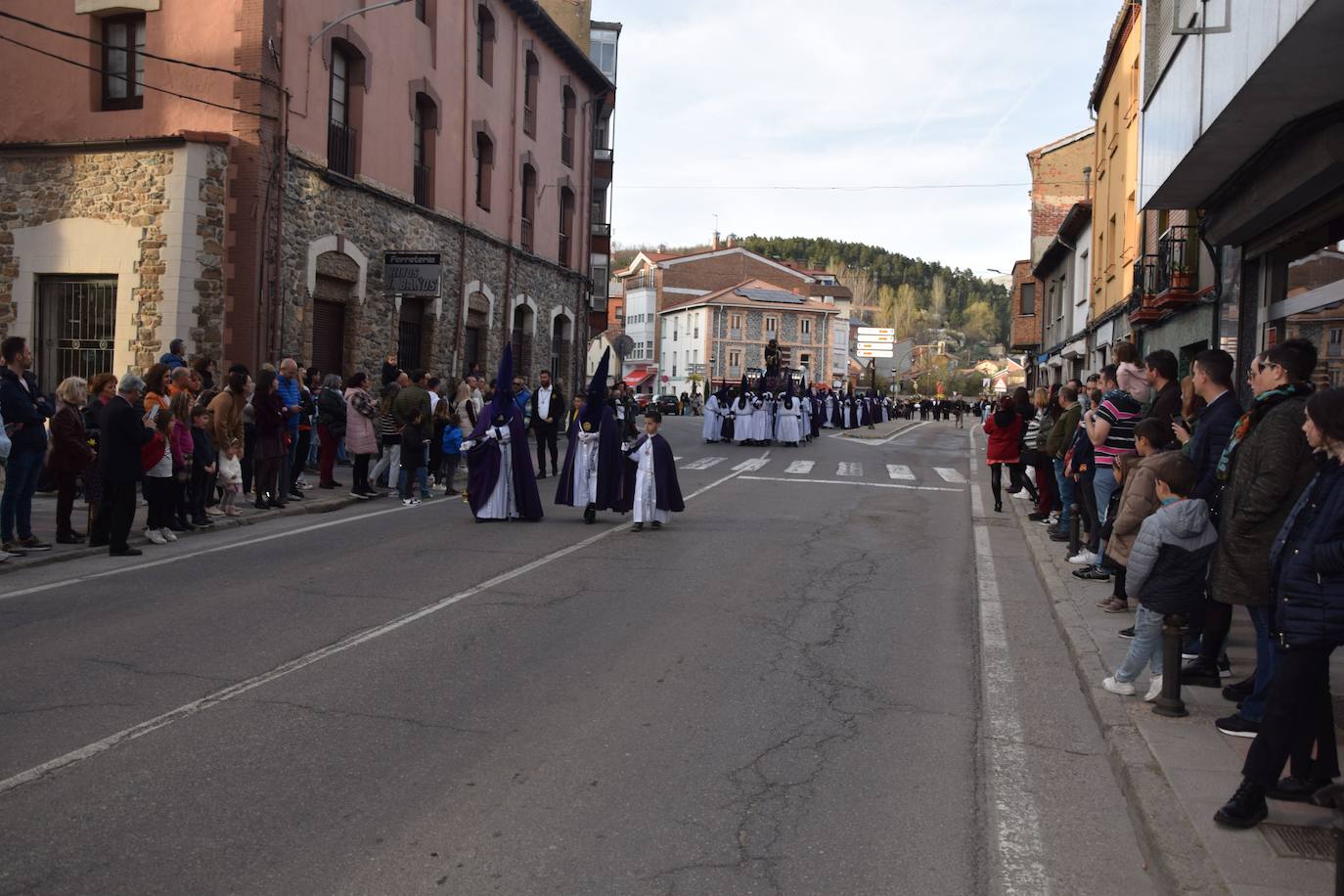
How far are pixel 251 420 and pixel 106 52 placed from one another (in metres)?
9.34

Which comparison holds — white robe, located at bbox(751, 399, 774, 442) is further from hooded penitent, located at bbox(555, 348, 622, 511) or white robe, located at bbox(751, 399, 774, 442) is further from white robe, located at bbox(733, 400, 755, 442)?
hooded penitent, located at bbox(555, 348, 622, 511)

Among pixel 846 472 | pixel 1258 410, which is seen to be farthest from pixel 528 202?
pixel 1258 410

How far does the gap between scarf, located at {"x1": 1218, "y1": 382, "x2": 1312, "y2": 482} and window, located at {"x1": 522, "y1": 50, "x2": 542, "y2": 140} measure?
2918 cm

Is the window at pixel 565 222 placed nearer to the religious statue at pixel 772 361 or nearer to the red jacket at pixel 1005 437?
the religious statue at pixel 772 361

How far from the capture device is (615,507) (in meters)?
14.4

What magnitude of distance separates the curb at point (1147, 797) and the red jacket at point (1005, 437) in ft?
29.4

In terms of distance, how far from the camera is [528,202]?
112 ft

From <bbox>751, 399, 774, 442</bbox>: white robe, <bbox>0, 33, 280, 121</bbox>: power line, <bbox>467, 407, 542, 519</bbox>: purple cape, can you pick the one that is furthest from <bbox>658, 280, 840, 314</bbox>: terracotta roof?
<bbox>467, 407, 542, 519</bbox>: purple cape

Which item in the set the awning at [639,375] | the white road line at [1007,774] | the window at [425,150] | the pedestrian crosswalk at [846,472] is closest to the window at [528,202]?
the window at [425,150]

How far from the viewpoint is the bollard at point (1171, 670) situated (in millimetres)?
6160

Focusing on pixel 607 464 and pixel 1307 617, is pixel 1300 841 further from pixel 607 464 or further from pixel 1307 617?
pixel 607 464

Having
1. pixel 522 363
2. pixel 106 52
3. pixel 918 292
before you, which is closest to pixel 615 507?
pixel 106 52

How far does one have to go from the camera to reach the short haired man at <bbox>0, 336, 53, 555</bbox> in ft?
35.0

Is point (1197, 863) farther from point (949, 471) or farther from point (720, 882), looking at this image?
point (949, 471)
